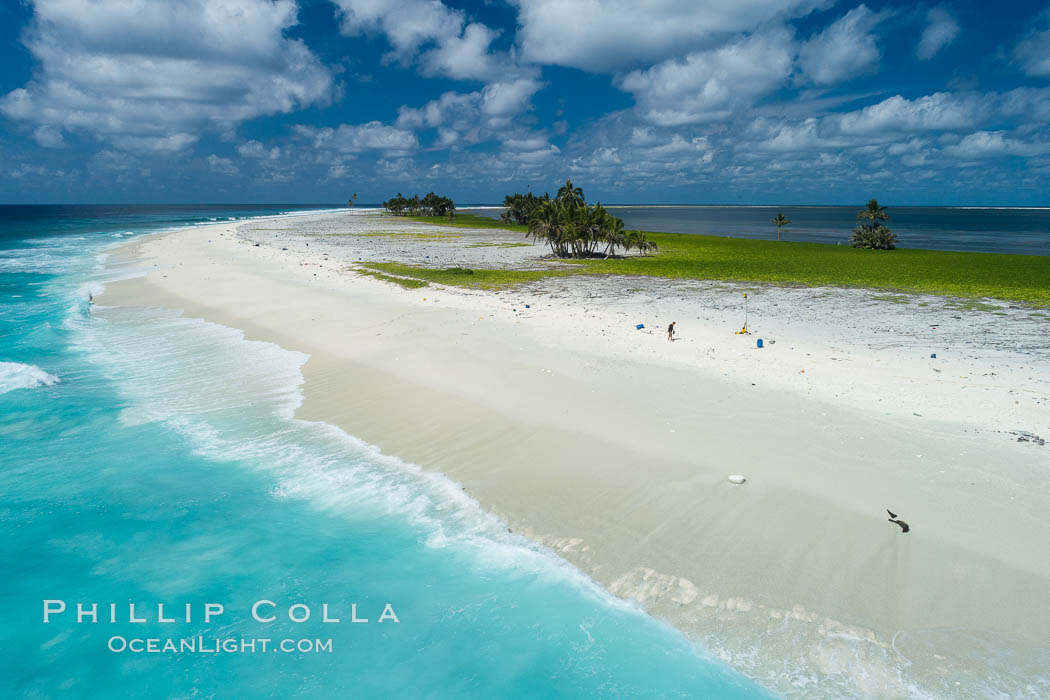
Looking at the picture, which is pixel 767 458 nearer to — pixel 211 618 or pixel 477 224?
pixel 211 618

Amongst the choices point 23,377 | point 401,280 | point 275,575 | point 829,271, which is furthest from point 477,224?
point 275,575

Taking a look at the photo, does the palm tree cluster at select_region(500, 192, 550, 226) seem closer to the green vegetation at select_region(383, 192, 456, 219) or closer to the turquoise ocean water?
the green vegetation at select_region(383, 192, 456, 219)

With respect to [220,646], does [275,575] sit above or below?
above

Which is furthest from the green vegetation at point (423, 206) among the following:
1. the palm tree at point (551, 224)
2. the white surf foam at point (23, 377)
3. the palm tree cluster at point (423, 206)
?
the white surf foam at point (23, 377)

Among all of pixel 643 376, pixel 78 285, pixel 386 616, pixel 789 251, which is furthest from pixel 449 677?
pixel 789 251

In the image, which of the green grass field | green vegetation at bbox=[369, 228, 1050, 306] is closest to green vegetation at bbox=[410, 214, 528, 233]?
the green grass field

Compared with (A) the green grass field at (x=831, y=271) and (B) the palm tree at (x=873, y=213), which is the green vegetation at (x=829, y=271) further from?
(B) the palm tree at (x=873, y=213)
